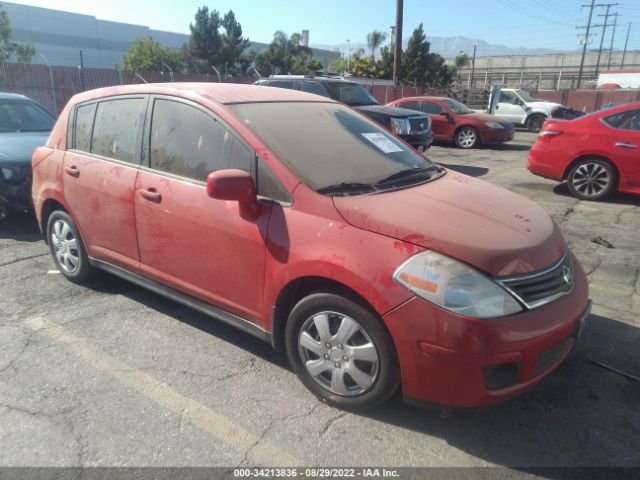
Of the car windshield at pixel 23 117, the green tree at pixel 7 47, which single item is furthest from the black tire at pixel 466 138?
the green tree at pixel 7 47

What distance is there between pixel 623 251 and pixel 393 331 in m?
4.22

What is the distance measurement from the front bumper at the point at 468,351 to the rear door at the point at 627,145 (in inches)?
230

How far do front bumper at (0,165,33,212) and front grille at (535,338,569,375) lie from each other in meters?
5.64

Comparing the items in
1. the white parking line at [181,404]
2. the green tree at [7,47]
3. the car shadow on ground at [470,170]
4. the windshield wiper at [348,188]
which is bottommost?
the white parking line at [181,404]

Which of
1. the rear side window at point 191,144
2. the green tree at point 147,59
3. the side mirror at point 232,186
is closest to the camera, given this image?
the side mirror at point 232,186

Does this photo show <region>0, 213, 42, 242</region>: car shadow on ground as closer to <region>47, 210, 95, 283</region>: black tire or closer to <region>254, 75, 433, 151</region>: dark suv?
<region>47, 210, 95, 283</region>: black tire

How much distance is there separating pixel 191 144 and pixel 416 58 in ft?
143

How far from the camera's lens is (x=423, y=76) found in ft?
142

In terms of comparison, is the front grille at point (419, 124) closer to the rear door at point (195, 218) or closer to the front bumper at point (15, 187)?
the front bumper at point (15, 187)

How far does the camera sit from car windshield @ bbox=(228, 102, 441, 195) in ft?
9.31

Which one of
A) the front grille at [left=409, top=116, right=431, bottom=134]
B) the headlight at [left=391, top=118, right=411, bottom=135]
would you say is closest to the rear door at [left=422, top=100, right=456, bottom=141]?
the front grille at [left=409, top=116, right=431, bottom=134]

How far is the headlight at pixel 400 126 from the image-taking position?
988 cm

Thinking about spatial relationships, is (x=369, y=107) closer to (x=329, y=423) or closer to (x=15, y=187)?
(x=15, y=187)

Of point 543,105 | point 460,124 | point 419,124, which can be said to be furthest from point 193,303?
point 543,105
